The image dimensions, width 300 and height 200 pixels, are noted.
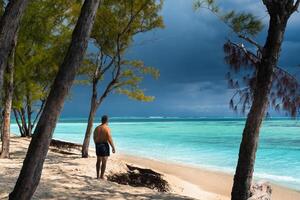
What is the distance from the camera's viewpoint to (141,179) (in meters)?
17.0

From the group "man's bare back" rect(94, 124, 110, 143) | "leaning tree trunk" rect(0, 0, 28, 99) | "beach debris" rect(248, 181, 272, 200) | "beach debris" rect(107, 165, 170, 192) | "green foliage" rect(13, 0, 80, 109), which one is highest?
"green foliage" rect(13, 0, 80, 109)

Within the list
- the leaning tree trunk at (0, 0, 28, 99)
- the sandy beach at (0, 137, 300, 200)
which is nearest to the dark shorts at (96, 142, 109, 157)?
the sandy beach at (0, 137, 300, 200)

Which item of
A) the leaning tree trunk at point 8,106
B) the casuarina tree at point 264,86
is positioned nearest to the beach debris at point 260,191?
the casuarina tree at point 264,86

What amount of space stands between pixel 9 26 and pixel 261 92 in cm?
573

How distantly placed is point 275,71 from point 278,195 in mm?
8940

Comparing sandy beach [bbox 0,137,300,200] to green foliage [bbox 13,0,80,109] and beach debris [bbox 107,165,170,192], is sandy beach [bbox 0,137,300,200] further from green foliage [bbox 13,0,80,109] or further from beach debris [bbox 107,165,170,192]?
green foliage [bbox 13,0,80,109]

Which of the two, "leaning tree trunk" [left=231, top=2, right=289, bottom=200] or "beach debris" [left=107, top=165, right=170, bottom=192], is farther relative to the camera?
"beach debris" [left=107, top=165, right=170, bottom=192]

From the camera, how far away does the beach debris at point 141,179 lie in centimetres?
1620

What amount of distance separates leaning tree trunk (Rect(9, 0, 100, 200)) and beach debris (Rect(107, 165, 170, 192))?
9.03m

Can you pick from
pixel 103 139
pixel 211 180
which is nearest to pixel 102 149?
pixel 103 139

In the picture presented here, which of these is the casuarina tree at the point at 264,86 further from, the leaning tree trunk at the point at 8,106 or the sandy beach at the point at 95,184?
the leaning tree trunk at the point at 8,106

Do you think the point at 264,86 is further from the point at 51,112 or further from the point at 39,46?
the point at 39,46

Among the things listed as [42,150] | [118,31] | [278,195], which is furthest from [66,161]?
[42,150]

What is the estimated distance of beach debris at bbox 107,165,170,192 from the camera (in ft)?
53.2
